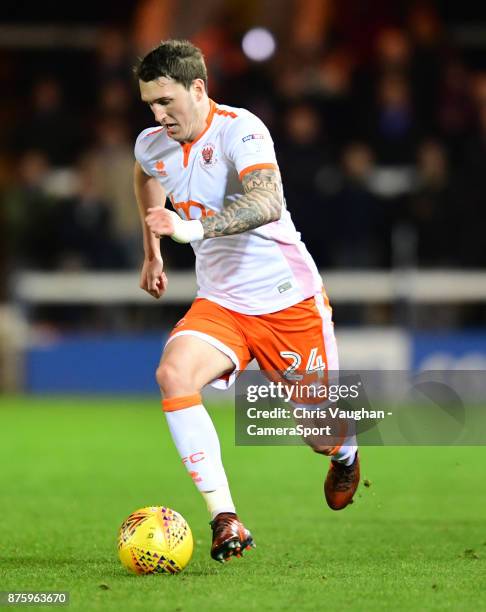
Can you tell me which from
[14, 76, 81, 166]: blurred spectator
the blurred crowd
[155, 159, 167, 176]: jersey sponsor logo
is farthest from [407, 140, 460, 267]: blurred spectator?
[155, 159, 167, 176]: jersey sponsor logo

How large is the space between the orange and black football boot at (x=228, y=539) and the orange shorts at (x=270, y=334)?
0.73 meters

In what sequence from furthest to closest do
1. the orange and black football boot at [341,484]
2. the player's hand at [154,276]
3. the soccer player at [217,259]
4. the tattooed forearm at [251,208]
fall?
the orange and black football boot at [341,484]
the player's hand at [154,276]
the soccer player at [217,259]
the tattooed forearm at [251,208]

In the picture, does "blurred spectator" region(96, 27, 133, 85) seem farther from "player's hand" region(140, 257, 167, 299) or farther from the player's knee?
the player's knee

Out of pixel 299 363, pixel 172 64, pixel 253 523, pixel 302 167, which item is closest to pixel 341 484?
pixel 253 523

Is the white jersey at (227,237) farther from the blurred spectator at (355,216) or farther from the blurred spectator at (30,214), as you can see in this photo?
the blurred spectator at (30,214)

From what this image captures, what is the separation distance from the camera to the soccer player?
5.85 metres

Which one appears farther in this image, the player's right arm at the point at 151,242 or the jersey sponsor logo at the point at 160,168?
the player's right arm at the point at 151,242

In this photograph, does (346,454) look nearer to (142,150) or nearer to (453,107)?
(142,150)

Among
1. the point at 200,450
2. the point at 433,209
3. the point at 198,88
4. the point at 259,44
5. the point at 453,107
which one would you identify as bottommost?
the point at 200,450

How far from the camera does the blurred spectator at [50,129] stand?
14625 mm

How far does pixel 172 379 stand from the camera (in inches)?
233

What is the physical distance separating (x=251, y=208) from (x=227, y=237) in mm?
683

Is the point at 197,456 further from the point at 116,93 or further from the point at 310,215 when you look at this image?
the point at 116,93

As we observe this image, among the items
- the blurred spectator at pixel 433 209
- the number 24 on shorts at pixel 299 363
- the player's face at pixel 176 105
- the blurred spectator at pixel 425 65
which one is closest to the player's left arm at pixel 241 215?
the player's face at pixel 176 105
